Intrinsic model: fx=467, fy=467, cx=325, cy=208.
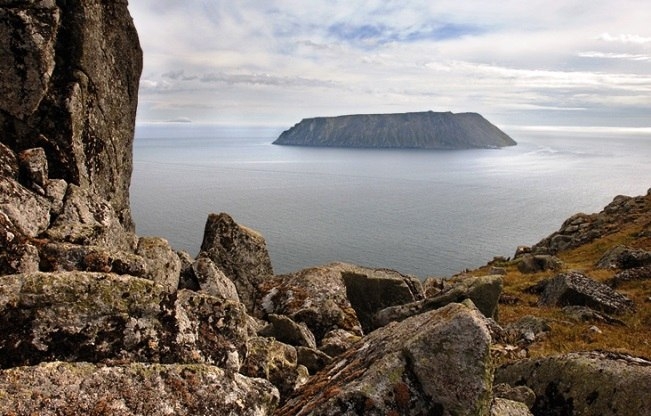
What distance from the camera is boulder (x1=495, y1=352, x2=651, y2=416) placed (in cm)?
1118

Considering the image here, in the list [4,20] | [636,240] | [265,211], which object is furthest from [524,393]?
[265,211]

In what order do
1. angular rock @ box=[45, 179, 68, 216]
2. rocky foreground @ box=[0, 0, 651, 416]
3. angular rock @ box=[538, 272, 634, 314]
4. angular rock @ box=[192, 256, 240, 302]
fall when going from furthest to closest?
angular rock @ box=[538, 272, 634, 314] → angular rock @ box=[192, 256, 240, 302] → angular rock @ box=[45, 179, 68, 216] → rocky foreground @ box=[0, 0, 651, 416]

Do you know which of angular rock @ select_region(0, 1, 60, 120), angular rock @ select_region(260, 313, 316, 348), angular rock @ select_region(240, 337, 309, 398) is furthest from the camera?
angular rock @ select_region(0, 1, 60, 120)

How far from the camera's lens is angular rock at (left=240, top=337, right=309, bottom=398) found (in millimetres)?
11742

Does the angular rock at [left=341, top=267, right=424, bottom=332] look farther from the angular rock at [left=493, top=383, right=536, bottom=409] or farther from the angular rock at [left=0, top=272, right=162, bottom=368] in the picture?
the angular rock at [left=0, top=272, right=162, bottom=368]

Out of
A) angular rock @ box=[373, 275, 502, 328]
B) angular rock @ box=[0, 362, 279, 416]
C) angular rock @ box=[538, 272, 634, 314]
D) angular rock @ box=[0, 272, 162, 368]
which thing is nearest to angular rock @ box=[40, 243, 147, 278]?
angular rock @ box=[0, 272, 162, 368]

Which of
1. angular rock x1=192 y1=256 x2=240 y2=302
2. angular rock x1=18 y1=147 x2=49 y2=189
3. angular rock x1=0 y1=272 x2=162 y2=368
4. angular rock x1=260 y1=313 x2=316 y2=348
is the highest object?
angular rock x1=18 y1=147 x2=49 y2=189

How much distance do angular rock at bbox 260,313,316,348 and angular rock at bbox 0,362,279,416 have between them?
282 inches

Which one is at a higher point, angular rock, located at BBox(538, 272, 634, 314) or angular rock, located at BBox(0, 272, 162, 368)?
angular rock, located at BBox(0, 272, 162, 368)

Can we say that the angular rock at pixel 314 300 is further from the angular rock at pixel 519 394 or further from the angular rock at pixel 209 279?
the angular rock at pixel 519 394

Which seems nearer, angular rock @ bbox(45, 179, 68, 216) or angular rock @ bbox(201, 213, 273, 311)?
angular rock @ bbox(45, 179, 68, 216)

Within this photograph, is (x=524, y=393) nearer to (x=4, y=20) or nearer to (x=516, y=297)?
(x=4, y=20)

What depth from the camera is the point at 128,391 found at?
25.4 feet

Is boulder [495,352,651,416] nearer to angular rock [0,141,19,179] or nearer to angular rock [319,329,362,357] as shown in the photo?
angular rock [319,329,362,357]
